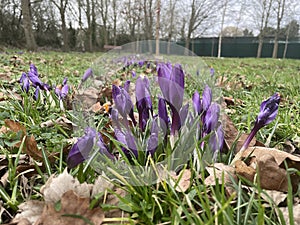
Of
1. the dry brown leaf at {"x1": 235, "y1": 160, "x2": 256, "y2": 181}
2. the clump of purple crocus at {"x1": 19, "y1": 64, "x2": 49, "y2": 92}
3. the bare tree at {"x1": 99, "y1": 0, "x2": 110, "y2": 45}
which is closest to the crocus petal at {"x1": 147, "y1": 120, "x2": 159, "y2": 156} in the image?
the dry brown leaf at {"x1": 235, "y1": 160, "x2": 256, "y2": 181}

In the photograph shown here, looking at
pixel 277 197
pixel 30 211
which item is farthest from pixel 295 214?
pixel 30 211

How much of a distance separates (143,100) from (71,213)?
454mm

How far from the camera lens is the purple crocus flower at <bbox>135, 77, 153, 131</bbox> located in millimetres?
943

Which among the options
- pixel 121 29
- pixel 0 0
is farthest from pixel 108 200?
pixel 121 29

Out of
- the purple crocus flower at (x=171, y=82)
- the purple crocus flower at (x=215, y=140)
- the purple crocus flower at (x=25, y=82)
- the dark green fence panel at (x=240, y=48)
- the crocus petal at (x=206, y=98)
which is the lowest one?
the dark green fence panel at (x=240, y=48)

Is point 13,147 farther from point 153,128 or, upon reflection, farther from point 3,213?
point 153,128

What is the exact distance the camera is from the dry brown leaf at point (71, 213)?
0.78m

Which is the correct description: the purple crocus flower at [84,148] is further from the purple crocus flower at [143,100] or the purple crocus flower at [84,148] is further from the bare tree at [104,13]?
the bare tree at [104,13]

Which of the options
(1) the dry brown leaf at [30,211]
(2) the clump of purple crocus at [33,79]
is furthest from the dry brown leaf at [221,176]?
(2) the clump of purple crocus at [33,79]

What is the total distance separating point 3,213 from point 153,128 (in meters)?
0.55

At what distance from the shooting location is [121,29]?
25.2m

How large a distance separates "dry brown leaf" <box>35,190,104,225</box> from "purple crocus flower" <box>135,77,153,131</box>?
39 centimetres

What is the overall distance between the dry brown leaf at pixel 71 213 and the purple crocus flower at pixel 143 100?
39cm

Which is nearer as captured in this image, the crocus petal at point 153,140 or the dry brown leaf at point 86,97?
the crocus petal at point 153,140
